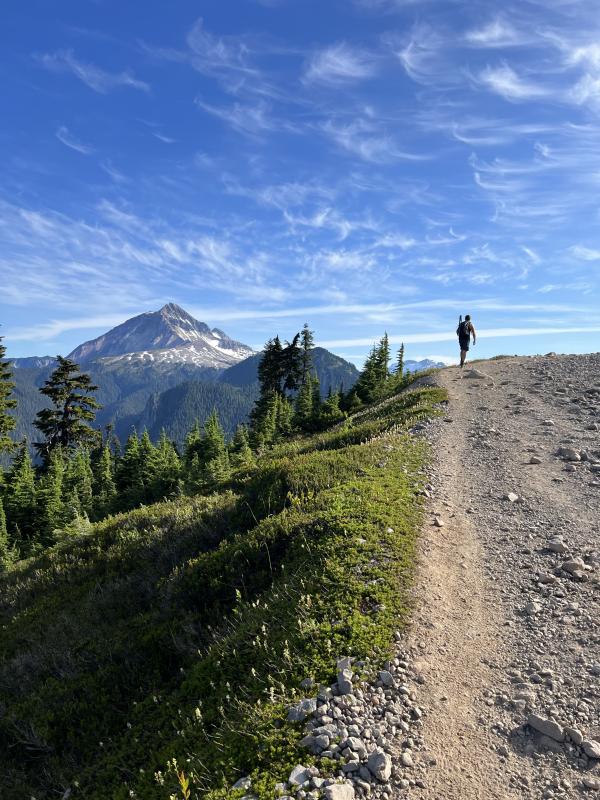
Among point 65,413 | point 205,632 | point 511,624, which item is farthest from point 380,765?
point 65,413

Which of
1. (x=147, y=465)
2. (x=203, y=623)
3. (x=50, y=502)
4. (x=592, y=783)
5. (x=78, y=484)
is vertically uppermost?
(x=592, y=783)

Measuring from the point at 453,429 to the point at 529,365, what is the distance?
606 inches

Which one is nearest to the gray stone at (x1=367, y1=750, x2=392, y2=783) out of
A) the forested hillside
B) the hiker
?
the forested hillside

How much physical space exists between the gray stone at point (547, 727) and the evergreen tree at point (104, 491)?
113 ft

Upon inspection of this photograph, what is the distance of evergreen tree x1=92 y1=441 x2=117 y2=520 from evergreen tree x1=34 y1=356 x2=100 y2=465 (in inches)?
187

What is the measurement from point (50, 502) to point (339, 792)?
134ft

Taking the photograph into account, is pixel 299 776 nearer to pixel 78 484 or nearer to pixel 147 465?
pixel 147 465

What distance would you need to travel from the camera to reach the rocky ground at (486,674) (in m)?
4.20

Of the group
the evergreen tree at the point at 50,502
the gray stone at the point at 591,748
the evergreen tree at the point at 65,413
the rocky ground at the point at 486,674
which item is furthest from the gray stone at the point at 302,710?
the evergreen tree at the point at 65,413

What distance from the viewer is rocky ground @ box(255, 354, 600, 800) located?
13.8ft

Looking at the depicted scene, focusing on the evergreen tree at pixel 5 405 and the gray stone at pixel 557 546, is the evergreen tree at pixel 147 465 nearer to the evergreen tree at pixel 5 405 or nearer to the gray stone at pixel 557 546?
the evergreen tree at pixel 5 405

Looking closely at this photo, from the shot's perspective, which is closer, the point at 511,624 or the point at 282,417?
the point at 511,624

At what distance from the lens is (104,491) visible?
A: 4503 centimetres

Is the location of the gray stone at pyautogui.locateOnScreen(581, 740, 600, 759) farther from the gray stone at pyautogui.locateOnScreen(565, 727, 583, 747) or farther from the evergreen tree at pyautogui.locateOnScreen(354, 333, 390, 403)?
the evergreen tree at pyautogui.locateOnScreen(354, 333, 390, 403)
